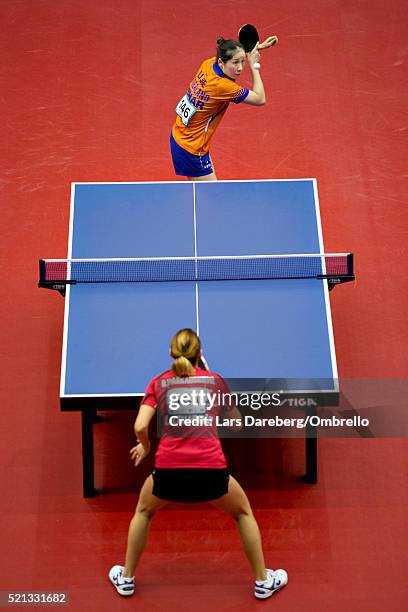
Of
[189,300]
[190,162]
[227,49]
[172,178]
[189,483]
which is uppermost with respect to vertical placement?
[227,49]

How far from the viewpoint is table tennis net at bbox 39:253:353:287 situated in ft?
19.7

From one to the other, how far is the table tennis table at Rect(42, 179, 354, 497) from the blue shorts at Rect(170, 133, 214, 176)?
490mm

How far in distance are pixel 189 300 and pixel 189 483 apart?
1.53 m

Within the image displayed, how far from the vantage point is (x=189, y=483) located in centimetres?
475

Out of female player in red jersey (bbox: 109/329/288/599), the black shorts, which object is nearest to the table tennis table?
female player in red jersey (bbox: 109/329/288/599)

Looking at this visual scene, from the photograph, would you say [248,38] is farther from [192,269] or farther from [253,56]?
[192,269]

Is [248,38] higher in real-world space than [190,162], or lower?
higher

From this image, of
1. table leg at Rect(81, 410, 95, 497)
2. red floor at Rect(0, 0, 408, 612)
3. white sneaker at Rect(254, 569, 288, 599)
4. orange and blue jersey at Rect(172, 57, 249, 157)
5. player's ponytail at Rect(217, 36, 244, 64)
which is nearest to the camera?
white sneaker at Rect(254, 569, 288, 599)

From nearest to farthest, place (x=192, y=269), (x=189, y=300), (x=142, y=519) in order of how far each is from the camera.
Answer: (x=142, y=519)
(x=189, y=300)
(x=192, y=269)

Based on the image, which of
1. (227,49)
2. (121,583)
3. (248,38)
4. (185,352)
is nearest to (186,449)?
(185,352)

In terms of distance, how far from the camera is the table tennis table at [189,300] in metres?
5.58

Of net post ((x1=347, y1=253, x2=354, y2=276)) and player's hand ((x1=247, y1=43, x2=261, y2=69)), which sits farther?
player's hand ((x1=247, y1=43, x2=261, y2=69))

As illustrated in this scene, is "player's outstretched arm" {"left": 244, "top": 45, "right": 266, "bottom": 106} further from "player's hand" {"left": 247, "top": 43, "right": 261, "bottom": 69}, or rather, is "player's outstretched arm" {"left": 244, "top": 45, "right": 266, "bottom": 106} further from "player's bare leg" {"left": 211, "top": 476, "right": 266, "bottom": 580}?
"player's bare leg" {"left": 211, "top": 476, "right": 266, "bottom": 580}

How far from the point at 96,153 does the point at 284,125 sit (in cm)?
188
